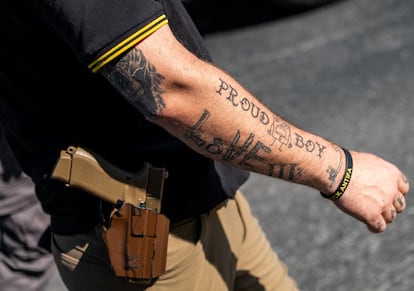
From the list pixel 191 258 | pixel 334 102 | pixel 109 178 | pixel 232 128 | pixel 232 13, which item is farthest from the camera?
pixel 232 13

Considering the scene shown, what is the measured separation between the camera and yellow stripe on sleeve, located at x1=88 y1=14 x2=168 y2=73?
1646 millimetres

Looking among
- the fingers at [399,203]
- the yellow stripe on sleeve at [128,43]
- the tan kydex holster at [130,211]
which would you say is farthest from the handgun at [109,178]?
the fingers at [399,203]

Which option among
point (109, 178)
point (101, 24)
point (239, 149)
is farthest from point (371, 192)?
point (101, 24)

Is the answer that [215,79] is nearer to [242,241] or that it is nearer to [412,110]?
[242,241]

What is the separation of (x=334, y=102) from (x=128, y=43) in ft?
11.3

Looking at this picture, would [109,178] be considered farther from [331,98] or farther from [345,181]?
[331,98]

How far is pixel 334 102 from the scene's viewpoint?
16.2 ft

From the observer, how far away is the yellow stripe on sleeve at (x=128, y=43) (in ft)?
5.40

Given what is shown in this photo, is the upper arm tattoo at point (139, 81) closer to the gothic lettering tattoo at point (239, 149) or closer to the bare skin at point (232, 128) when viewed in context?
the bare skin at point (232, 128)

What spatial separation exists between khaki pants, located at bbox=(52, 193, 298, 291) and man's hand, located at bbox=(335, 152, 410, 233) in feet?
1.28

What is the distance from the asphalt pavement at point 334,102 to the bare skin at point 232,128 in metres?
1.54

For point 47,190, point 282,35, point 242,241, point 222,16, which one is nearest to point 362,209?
point 242,241

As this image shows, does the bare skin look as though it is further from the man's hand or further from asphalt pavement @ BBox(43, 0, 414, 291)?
asphalt pavement @ BBox(43, 0, 414, 291)

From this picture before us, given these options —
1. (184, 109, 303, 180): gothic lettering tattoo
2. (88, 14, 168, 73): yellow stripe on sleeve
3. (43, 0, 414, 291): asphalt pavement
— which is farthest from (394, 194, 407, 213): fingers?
(43, 0, 414, 291): asphalt pavement
